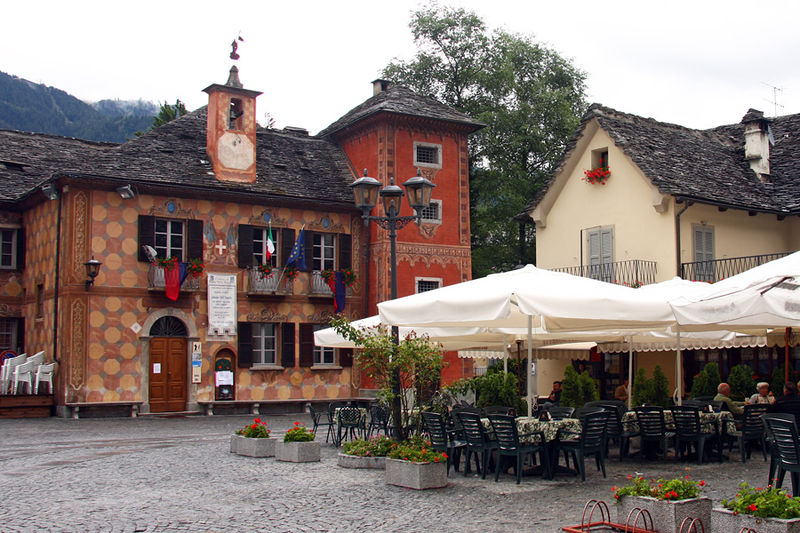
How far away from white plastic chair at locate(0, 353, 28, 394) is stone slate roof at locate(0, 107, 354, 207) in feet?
16.9

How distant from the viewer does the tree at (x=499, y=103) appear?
1501 inches

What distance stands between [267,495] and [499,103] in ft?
102

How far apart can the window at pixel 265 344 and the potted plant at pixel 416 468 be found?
18.3m

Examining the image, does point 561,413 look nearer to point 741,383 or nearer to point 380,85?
point 741,383

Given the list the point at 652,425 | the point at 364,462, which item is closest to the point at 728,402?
the point at 652,425

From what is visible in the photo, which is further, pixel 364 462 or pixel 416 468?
pixel 364 462

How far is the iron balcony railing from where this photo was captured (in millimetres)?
26016

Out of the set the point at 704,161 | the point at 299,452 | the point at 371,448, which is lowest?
the point at 299,452

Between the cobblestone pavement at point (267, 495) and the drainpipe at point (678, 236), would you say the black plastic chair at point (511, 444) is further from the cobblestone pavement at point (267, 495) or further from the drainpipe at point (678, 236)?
the drainpipe at point (678, 236)

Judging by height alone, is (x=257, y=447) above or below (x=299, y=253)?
below

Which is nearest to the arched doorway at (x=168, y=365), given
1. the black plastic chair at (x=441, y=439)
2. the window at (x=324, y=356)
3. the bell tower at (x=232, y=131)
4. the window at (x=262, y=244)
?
the window at (x=262, y=244)

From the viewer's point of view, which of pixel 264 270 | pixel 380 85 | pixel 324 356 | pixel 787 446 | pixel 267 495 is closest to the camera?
pixel 787 446

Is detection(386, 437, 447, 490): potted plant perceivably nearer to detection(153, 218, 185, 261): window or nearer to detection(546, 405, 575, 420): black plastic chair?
detection(546, 405, 575, 420): black plastic chair

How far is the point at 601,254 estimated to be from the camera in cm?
2762
